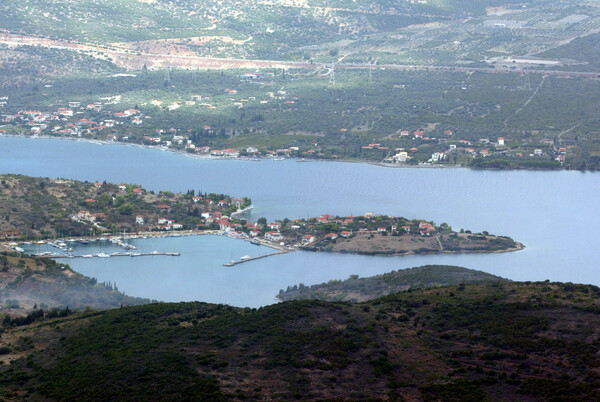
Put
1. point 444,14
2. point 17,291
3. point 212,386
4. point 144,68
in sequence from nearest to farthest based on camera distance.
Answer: point 212,386, point 17,291, point 144,68, point 444,14

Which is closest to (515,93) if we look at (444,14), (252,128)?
(252,128)

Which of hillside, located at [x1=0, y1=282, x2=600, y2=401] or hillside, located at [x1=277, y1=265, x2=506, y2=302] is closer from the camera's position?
hillside, located at [x1=0, y1=282, x2=600, y2=401]

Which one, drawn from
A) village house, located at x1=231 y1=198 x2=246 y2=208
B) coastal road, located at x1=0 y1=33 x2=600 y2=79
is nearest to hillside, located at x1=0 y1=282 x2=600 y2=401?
village house, located at x1=231 y1=198 x2=246 y2=208

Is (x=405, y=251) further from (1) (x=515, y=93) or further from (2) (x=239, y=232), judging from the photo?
(1) (x=515, y=93)

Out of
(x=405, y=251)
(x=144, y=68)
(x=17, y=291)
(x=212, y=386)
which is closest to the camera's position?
(x=212, y=386)

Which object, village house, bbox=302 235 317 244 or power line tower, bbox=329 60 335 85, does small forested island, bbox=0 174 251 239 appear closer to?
village house, bbox=302 235 317 244

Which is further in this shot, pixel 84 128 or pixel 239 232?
pixel 84 128
